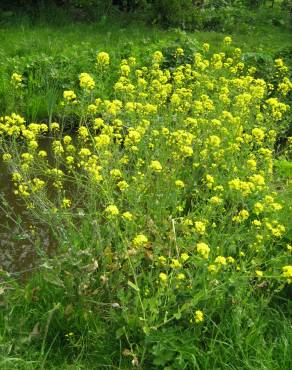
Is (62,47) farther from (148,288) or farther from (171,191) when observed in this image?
(148,288)

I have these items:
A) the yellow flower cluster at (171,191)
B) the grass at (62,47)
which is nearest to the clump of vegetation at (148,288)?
the yellow flower cluster at (171,191)

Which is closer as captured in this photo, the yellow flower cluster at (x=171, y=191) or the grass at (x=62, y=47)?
the yellow flower cluster at (x=171, y=191)

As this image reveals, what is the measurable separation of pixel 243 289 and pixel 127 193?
2.99 ft

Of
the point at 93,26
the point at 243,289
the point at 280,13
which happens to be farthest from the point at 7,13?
the point at 243,289

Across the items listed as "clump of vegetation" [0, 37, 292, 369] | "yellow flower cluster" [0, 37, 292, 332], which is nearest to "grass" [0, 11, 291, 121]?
"yellow flower cluster" [0, 37, 292, 332]

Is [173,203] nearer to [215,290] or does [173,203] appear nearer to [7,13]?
[215,290]

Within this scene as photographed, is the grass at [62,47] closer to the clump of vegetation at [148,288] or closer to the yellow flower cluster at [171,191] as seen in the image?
the yellow flower cluster at [171,191]

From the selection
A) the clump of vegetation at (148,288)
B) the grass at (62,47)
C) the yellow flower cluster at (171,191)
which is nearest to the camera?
the clump of vegetation at (148,288)

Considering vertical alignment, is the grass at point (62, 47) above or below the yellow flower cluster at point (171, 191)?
below

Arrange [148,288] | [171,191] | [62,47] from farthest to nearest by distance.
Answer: [62,47] < [171,191] < [148,288]

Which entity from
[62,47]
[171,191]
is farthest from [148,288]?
[62,47]

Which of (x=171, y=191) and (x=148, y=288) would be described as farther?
(x=171, y=191)

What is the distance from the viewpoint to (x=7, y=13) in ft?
30.8

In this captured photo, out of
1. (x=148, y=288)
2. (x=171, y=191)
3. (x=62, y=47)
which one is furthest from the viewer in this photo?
(x=62, y=47)
